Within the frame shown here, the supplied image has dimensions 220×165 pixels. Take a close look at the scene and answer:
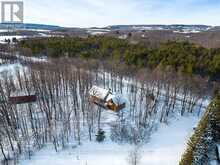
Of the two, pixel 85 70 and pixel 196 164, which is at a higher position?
pixel 85 70

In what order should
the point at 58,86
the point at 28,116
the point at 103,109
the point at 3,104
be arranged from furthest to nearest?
1. the point at 58,86
2. the point at 103,109
3. the point at 28,116
4. the point at 3,104

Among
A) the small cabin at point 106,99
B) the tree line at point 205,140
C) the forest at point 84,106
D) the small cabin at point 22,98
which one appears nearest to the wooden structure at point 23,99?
the small cabin at point 22,98

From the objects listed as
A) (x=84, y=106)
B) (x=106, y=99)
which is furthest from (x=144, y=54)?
(x=84, y=106)

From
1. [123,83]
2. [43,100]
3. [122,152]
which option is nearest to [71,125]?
[43,100]

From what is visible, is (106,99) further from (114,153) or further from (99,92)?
(114,153)

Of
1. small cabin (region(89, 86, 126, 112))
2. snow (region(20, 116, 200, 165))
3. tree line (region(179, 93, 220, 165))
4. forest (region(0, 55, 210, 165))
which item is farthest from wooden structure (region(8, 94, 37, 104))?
tree line (region(179, 93, 220, 165))

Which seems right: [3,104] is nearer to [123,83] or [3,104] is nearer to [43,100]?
[43,100]

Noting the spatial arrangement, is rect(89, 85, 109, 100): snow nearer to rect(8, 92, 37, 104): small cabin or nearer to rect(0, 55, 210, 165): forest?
rect(0, 55, 210, 165): forest

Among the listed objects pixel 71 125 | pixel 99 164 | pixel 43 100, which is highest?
pixel 43 100
